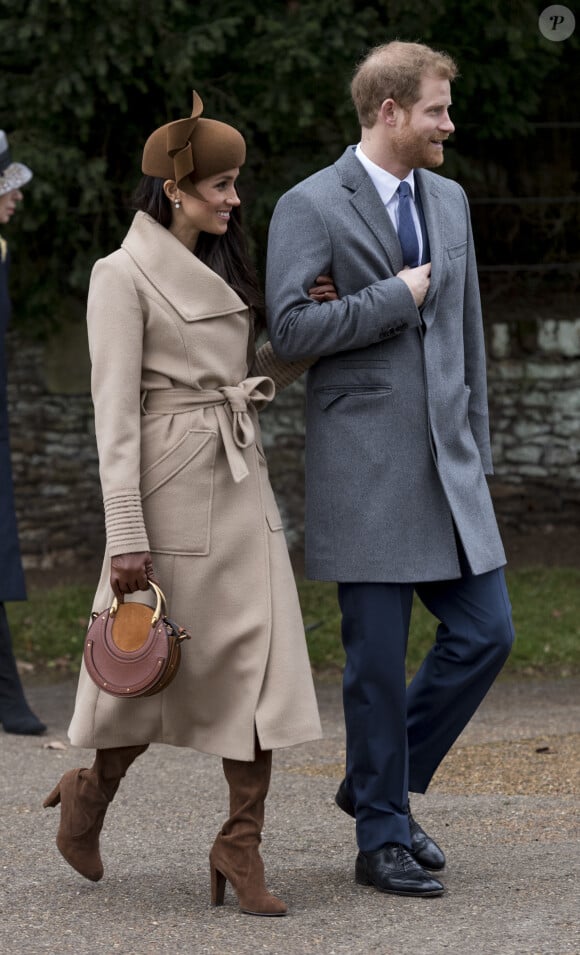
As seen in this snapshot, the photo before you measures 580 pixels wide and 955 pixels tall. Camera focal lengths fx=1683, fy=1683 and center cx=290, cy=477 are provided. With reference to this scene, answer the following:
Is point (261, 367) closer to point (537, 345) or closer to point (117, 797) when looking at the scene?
point (117, 797)

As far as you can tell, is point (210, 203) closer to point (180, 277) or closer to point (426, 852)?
point (180, 277)

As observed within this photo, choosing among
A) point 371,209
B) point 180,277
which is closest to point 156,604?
point 180,277

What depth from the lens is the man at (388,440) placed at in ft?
14.0

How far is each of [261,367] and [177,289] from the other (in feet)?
1.43

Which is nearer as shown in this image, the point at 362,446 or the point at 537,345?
the point at 362,446

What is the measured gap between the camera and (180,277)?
421 cm

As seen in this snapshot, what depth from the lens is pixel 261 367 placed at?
14.9ft

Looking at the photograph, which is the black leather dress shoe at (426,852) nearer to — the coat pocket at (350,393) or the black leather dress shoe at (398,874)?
the black leather dress shoe at (398,874)

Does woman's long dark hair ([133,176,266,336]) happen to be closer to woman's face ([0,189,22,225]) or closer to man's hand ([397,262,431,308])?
man's hand ([397,262,431,308])

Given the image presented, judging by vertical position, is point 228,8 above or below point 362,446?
above

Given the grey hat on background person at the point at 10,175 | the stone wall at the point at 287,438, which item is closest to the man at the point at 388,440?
the grey hat on background person at the point at 10,175

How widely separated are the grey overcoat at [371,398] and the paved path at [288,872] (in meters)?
0.82

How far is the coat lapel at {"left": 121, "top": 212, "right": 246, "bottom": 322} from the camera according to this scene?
4.19 m

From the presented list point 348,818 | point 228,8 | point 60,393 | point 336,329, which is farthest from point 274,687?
point 60,393
